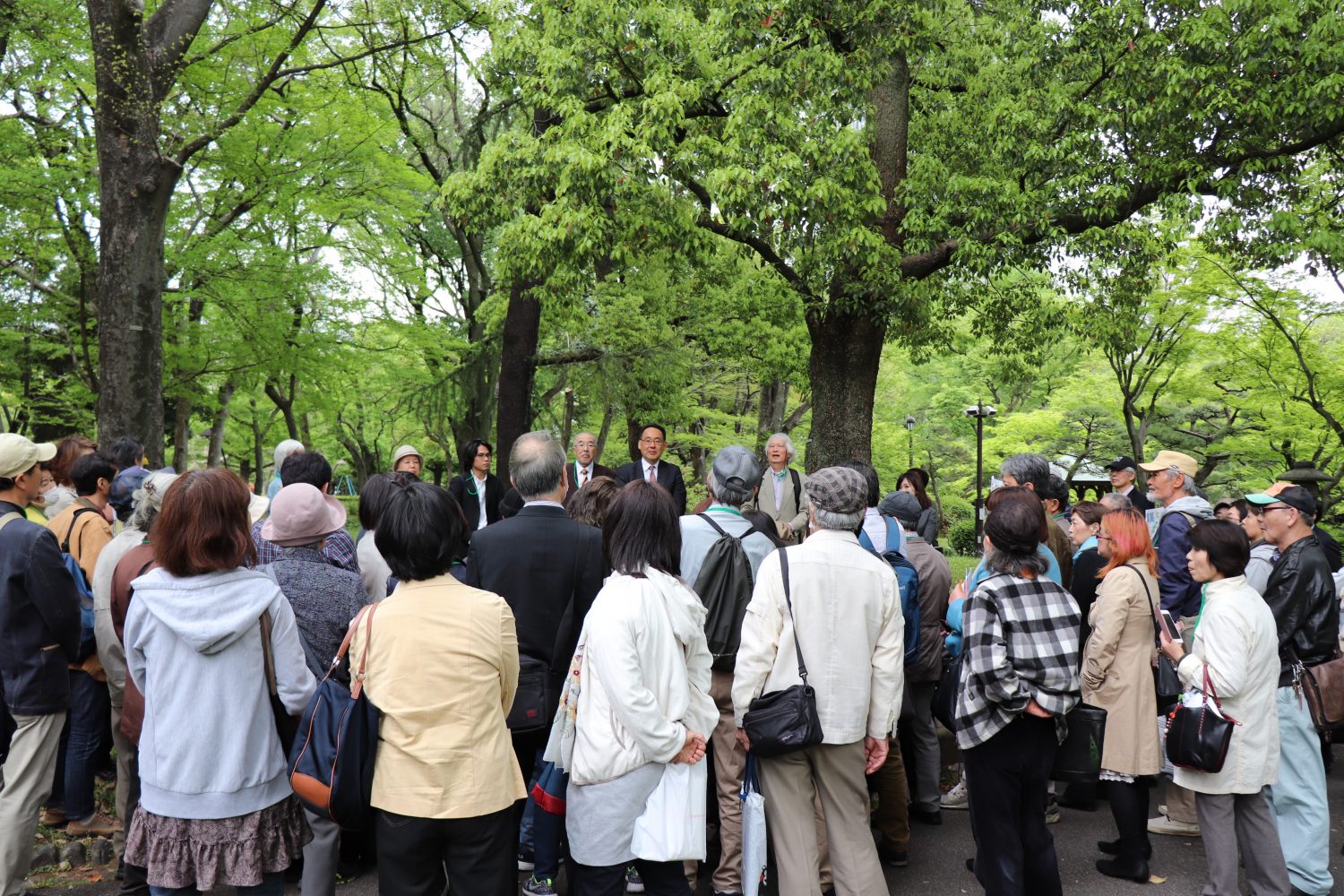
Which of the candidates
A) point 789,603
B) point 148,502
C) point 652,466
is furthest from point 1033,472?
point 148,502

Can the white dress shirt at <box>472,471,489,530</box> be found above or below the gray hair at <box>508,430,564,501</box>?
below

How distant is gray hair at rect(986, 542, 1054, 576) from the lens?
356 cm

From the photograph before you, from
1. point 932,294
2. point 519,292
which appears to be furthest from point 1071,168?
point 519,292

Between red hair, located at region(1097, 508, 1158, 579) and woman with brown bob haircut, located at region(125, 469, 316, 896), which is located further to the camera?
red hair, located at region(1097, 508, 1158, 579)

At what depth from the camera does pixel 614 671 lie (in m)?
2.87

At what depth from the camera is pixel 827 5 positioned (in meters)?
8.62

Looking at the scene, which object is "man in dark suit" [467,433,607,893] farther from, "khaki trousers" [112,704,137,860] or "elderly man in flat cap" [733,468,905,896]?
"khaki trousers" [112,704,137,860]

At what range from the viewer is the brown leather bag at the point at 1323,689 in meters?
4.25

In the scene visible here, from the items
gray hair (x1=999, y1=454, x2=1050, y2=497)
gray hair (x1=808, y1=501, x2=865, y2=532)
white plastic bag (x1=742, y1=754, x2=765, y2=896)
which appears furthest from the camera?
gray hair (x1=999, y1=454, x2=1050, y2=497)

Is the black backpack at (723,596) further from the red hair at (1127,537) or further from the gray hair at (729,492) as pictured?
the red hair at (1127,537)

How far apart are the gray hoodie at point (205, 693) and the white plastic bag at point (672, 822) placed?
119 cm

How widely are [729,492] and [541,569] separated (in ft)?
3.31

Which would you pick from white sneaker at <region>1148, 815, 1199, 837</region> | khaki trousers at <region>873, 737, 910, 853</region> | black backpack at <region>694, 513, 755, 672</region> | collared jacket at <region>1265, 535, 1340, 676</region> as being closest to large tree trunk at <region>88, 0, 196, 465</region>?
black backpack at <region>694, 513, 755, 672</region>

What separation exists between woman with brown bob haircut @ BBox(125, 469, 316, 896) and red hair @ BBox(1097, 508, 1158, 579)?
3693mm
